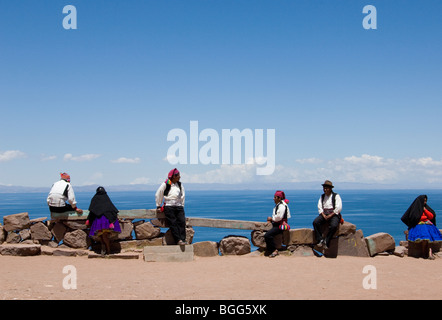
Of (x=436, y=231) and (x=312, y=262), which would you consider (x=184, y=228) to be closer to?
(x=312, y=262)

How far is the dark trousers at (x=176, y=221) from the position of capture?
11.0 m

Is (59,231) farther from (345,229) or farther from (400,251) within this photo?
(400,251)

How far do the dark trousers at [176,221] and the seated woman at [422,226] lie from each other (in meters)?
5.78

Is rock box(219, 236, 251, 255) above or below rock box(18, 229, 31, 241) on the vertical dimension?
below

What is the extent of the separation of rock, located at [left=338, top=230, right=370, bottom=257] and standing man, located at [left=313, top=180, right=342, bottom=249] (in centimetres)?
41

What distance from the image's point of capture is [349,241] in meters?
11.3

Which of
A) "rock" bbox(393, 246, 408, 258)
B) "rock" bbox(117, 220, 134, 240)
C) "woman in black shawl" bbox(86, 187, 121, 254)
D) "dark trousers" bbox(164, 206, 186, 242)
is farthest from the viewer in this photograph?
"rock" bbox(117, 220, 134, 240)

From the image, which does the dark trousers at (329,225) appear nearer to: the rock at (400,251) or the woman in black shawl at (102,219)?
the rock at (400,251)

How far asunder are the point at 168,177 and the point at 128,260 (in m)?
2.18

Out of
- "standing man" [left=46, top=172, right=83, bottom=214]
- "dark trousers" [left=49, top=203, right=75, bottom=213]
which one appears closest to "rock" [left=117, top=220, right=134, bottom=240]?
"standing man" [left=46, top=172, right=83, bottom=214]

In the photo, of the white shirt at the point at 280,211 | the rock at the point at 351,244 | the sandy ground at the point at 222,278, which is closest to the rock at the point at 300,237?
the sandy ground at the point at 222,278

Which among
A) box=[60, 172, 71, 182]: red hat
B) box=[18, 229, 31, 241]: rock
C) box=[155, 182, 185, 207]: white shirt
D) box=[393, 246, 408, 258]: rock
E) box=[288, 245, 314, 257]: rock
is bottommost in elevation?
box=[393, 246, 408, 258]: rock

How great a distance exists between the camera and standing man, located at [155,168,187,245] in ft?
35.9

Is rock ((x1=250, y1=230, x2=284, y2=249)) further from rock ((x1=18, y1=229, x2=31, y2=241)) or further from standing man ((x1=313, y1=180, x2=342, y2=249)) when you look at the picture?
rock ((x1=18, y1=229, x2=31, y2=241))
